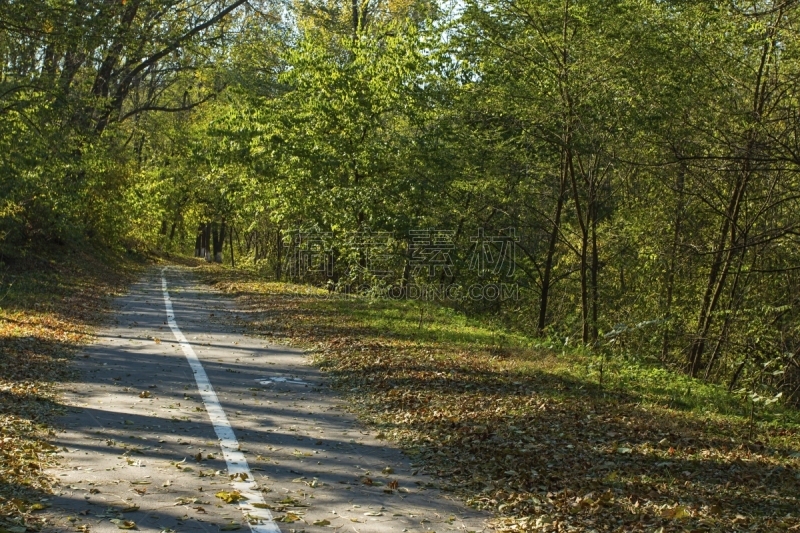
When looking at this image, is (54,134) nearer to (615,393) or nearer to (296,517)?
(615,393)

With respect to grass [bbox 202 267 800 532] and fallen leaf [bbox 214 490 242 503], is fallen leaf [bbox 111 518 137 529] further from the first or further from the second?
grass [bbox 202 267 800 532]

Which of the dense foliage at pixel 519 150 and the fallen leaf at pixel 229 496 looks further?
the dense foliage at pixel 519 150

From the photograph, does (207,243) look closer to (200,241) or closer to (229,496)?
(200,241)

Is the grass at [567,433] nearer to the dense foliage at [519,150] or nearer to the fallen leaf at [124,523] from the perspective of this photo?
the dense foliage at [519,150]

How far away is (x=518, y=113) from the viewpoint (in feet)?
53.8

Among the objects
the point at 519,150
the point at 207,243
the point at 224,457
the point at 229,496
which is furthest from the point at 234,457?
the point at 207,243

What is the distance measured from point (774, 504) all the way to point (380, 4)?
28.9 meters

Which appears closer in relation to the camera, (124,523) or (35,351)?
(124,523)

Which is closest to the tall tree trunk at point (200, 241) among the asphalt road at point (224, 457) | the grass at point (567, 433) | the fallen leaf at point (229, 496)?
the grass at point (567, 433)

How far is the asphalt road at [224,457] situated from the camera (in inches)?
229

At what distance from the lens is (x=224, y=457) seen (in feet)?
24.0

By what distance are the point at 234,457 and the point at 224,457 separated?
0.30ft

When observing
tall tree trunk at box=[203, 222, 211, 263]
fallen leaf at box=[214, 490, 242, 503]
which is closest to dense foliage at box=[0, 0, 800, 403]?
fallen leaf at box=[214, 490, 242, 503]

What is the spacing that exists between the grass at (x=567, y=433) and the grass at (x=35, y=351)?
11.3 ft
